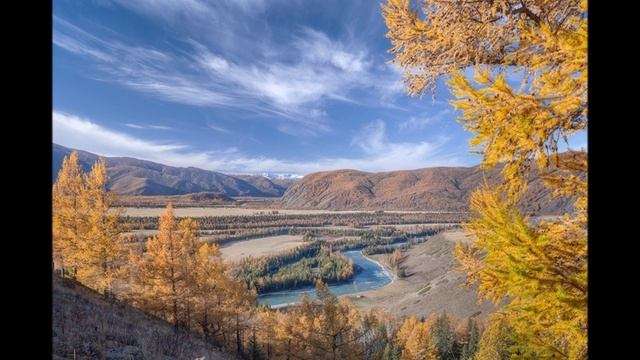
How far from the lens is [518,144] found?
4.18 meters

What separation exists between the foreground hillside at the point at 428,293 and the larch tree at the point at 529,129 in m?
59.3

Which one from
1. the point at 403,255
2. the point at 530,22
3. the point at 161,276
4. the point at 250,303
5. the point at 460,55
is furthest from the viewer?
the point at 403,255

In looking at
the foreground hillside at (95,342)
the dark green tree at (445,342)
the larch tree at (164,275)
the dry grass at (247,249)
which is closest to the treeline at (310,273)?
the dry grass at (247,249)

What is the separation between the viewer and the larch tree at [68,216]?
80.9 ft

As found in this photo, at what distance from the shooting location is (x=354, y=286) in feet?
487

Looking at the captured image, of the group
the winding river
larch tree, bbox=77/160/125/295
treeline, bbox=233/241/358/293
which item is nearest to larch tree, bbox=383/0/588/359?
larch tree, bbox=77/160/125/295

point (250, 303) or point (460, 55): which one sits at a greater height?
point (460, 55)

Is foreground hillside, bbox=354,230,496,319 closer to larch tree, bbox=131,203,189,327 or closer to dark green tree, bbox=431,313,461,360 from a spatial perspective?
dark green tree, bbox=431,313,461,360

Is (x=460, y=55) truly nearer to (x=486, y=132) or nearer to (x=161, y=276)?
(x=486, y=132)

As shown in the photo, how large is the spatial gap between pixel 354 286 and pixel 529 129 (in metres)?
153
